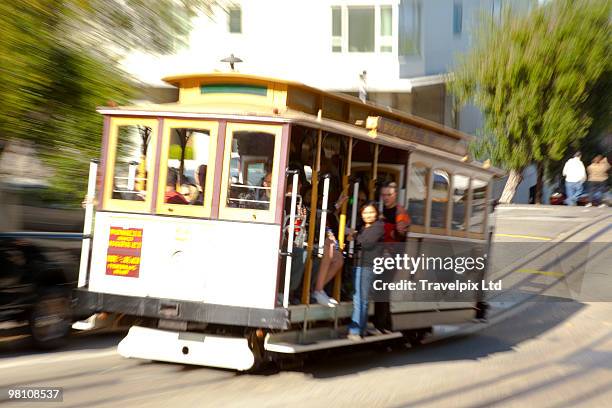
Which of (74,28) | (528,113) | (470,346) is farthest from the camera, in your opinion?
(528,113)

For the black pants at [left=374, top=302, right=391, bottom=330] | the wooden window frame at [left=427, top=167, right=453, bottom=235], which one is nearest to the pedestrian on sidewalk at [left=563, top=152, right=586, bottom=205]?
the wooden window frame at [left=427, top=167, right=453, bottom=235]

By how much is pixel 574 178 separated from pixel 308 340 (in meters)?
19.4

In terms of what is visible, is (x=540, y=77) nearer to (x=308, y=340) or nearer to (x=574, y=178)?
(x=574, y=178)

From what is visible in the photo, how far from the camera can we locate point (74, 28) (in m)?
10.6

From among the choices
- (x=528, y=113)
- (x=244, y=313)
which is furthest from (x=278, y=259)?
(x=528, y=113)

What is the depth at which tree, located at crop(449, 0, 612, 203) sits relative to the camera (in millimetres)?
27047

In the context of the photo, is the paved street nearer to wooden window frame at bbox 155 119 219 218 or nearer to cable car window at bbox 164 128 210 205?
wooden window frame at bbox 155 119 219 218

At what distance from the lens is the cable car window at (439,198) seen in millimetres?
11016

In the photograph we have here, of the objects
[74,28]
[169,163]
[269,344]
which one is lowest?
[269,344]

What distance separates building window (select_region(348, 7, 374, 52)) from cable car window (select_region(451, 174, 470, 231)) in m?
18.7

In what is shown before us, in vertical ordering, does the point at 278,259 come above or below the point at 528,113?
below

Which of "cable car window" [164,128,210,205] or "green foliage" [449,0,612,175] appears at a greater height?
"green foliage" [449,0,612,175]

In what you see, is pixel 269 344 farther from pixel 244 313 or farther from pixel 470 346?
pixel 470 346

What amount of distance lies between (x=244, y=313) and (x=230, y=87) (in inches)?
101
